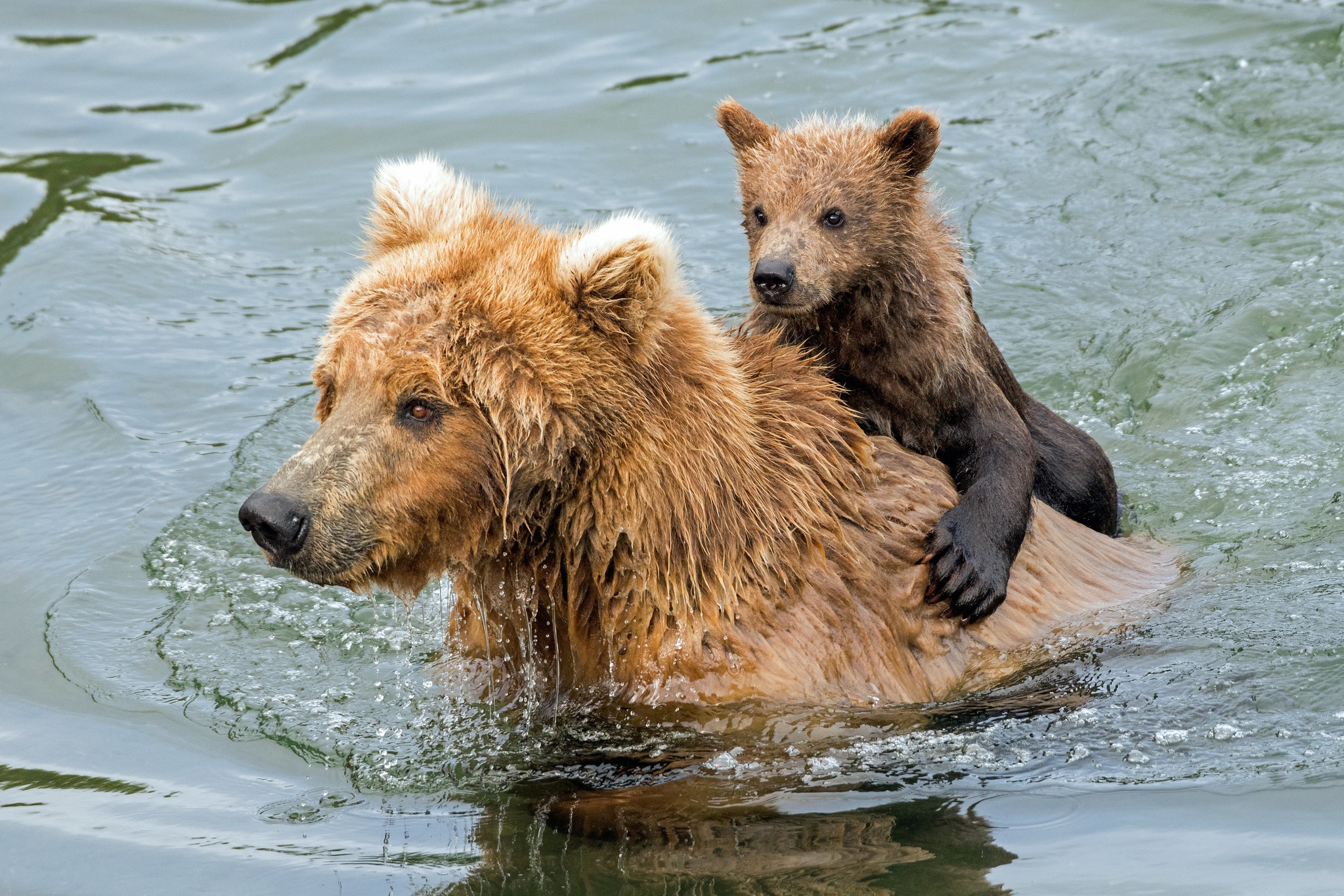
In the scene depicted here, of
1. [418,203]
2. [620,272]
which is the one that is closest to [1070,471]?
[620,272]

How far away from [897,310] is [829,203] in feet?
1.92

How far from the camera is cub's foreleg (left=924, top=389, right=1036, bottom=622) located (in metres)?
5.89

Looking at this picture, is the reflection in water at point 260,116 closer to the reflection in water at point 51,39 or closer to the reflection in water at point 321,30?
the reflection in water at point 321,30

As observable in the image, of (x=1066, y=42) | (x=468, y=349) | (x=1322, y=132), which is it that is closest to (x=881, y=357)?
(x=468, y=349)

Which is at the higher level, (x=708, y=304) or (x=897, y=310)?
(x=897, y=310)

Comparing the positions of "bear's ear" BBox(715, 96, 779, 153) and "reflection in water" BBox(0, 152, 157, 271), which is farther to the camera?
"reflection in water" BBox(0, 152, 157, 271)

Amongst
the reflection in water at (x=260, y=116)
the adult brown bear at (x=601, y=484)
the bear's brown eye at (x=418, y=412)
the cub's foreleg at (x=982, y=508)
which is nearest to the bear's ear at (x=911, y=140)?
the cub's foreleg at (x=982, y=508)

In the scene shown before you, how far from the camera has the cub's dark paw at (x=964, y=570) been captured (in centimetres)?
586

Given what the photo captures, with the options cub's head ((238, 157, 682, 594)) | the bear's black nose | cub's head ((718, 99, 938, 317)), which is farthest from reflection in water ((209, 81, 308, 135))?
cub's head ((238, 157, 682, 594))

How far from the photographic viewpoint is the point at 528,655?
19.0 feet

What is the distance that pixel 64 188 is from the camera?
12.1 metres

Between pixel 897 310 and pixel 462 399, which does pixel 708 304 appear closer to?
pixel 897 310

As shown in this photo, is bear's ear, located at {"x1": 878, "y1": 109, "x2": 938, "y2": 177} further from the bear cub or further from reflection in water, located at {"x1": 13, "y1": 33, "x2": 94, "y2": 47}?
reflection in water, located at {"x1": 13, "y1": 33, "x2": 94, "y2": 47}

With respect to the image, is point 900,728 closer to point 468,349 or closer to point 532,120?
point 468,349
